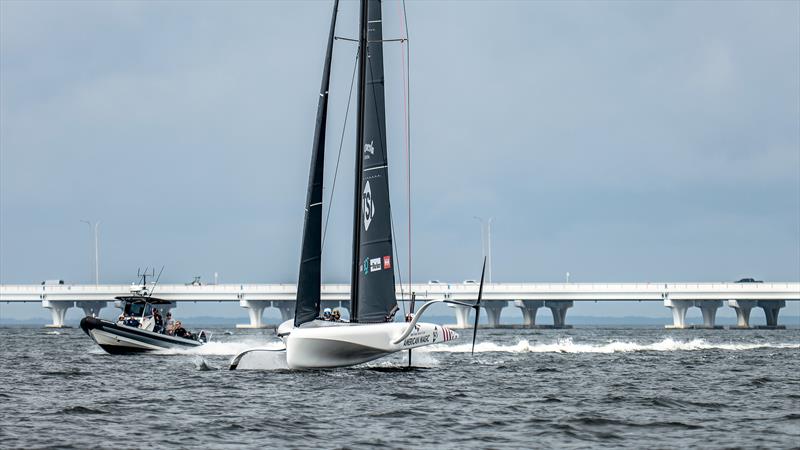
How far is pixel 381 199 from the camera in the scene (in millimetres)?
38750

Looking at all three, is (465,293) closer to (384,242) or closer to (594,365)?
(594,365)

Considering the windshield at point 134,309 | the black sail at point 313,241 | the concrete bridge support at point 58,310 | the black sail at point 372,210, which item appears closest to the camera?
the black sail at point 372,210

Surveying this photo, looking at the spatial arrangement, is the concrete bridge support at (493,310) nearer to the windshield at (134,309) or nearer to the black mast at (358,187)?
the windshield at (134,309)

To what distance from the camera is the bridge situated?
457 feet

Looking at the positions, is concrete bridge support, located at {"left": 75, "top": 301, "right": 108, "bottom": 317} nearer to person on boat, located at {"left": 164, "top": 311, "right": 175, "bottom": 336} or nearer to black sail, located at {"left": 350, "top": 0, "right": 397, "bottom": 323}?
person on boat, located at {"left": 164, "top": 311, "right": 175, "bottom": 336}

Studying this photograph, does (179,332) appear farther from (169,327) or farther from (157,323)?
(157,323)

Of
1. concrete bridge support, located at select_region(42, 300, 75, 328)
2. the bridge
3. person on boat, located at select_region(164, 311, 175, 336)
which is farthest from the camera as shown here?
concrete bridge support, located at select_region(42, 300, 75, 328)

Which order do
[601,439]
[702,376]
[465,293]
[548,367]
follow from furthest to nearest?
[465,293]
[548,367]
[702,376]
[601,439]

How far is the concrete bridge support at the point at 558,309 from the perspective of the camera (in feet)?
489

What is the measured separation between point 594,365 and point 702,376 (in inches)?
317

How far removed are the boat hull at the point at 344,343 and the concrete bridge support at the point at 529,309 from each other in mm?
112777

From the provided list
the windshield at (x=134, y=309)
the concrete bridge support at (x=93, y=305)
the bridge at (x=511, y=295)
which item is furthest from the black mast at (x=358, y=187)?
the concrete bridge support at (x=93, y=305)

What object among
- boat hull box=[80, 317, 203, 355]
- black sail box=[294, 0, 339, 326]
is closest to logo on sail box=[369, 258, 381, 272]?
black sail box=[294, 0, 339, 326]

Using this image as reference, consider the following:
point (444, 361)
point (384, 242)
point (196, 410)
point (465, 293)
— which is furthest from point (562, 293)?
point (196, 410)
